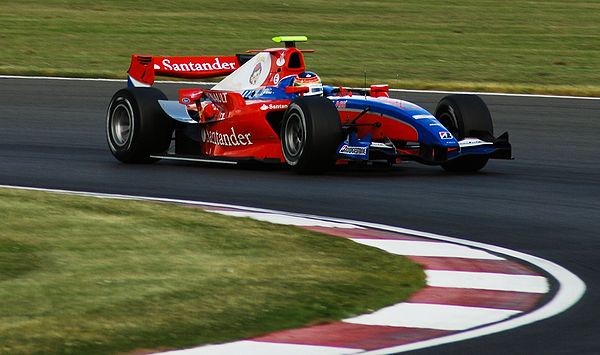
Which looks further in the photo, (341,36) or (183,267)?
(341,36)

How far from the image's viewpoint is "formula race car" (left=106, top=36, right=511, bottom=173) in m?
12.6

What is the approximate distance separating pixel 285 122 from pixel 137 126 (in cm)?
174

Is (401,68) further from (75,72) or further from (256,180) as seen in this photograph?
(256,180)

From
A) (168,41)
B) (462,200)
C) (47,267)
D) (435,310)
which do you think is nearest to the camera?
(435,310)

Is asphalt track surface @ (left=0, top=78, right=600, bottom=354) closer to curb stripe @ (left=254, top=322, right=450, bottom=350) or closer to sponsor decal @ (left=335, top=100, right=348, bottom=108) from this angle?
→ curb stripe @ (left=254, top=322, right=450, bottom=350)

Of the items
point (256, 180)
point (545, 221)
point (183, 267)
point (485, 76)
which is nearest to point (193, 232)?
point (183, 267)

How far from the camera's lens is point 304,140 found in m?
12.5

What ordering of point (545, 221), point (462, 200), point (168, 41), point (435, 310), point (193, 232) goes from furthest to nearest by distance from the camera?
point (168, 41) < point (462, 200) < point (545, 221) < point (193, 232) < point (435, 310)

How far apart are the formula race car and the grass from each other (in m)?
7.70

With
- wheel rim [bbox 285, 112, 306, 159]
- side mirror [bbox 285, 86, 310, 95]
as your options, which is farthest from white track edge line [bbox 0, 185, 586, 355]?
side mirror [bbox 285, 86, 310, 95]

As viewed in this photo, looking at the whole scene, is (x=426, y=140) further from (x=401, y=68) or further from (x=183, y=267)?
(x=401, y=68)

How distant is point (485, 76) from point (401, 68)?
66.1 inches

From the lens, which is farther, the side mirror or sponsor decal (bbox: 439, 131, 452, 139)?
the side mirror

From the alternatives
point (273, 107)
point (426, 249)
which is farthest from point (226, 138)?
point (426, 249)
